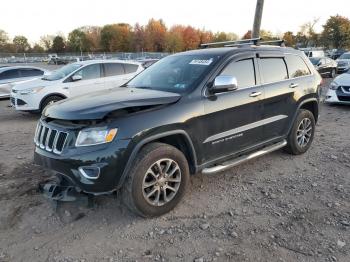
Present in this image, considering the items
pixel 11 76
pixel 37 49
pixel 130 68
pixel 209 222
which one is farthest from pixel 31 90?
pixel 37 49

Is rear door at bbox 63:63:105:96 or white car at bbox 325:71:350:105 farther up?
rear door at bbox 63:63:105:96

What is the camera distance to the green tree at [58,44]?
91500 millimetres

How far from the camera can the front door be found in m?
4.20

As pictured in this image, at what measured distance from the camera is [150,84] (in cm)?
467

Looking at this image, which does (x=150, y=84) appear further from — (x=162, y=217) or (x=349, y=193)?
(x=349, y=193)

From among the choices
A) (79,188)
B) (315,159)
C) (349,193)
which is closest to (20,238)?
(79,188)

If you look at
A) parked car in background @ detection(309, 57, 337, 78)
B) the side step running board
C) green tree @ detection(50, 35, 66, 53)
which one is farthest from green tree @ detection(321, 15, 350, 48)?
green tree @ detection(50, 35, 66, 53)

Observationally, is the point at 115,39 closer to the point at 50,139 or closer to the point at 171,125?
the point at 50,139

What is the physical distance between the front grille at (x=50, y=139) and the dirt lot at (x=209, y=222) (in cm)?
80

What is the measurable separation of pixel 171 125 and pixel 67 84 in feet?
22.3

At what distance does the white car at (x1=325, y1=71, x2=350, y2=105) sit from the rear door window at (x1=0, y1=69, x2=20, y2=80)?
11274 mm

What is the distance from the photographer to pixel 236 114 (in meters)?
4.46

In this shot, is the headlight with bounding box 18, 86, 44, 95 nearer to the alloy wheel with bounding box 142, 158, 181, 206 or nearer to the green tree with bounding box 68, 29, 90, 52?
the alloy wheel with bounding box 142, 158, 181, 206

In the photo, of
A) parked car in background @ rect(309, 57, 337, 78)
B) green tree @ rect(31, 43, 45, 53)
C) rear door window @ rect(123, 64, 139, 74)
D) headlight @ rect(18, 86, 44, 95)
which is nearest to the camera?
headlight @ rect(18, 86, 44, 95)
